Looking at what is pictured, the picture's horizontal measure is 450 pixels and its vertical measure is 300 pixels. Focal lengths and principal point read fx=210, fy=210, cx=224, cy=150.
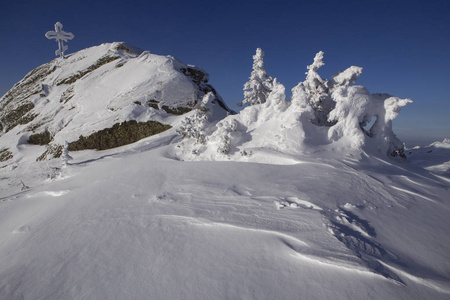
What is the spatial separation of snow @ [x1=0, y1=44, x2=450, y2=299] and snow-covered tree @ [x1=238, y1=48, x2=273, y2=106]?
7900mm

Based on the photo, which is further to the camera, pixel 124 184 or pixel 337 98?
pixel 337 98

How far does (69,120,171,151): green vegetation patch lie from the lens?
14.2m

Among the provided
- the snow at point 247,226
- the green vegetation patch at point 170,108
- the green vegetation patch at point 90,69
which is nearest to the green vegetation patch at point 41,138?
the green vegetation patch at point 90,69

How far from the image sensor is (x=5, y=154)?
54.3 feet

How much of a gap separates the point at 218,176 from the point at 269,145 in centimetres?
303

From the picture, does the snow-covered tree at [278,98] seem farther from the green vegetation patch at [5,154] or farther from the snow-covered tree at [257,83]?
the green vegetation patch at [5,154]

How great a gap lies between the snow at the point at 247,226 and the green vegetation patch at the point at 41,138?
1089cm

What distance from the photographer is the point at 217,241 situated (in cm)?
341

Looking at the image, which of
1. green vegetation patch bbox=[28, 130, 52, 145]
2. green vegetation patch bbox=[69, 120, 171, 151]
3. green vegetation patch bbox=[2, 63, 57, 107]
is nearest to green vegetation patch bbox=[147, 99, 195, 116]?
green vegetation patch bbox=[69, 120, 171, 151]

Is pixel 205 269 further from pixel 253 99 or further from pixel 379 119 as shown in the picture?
pixel 253 99

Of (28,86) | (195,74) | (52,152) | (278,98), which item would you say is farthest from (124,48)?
(278,98)

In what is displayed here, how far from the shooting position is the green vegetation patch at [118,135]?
Result: 1419 cm

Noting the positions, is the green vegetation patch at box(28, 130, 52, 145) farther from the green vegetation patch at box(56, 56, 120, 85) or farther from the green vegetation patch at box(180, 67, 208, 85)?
the green vegetation patch at box(180, 67, 208, 85)

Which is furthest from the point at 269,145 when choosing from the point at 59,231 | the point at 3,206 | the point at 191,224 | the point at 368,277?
the point at 3,206
